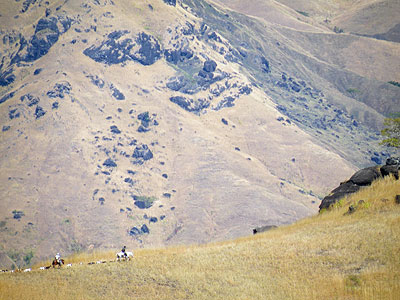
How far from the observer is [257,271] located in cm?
2542

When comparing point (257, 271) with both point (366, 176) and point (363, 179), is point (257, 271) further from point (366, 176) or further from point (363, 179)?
point (366, 176)

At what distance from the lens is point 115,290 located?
77.3 ft

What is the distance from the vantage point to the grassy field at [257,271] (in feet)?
73.8

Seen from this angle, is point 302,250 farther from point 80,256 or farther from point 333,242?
point 80,256

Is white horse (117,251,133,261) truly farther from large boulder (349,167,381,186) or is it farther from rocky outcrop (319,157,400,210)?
large boulder (349,167,381,186)

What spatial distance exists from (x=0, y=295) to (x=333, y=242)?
18048 mm

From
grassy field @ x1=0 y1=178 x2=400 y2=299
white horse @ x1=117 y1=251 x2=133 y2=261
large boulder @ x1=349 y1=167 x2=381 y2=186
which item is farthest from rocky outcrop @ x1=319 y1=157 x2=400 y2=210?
white horse @ x1=117 y1=251 x2=133 y2=261

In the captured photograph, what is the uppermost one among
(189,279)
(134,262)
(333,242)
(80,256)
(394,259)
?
(394,259)

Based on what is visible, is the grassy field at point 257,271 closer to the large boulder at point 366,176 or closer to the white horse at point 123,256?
the white horse at point 123,256

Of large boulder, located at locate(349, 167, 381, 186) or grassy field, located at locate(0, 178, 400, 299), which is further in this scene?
large boulder, located at locate(349, 167, 381, 186)

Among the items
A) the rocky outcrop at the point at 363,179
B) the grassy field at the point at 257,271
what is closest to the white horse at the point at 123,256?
the grassy field at the point at 257,271

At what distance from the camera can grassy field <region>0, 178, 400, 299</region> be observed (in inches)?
885

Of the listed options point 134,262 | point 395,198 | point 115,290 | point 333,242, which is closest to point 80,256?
point 134,262

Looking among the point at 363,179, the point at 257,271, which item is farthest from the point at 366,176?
the point at 257,271
